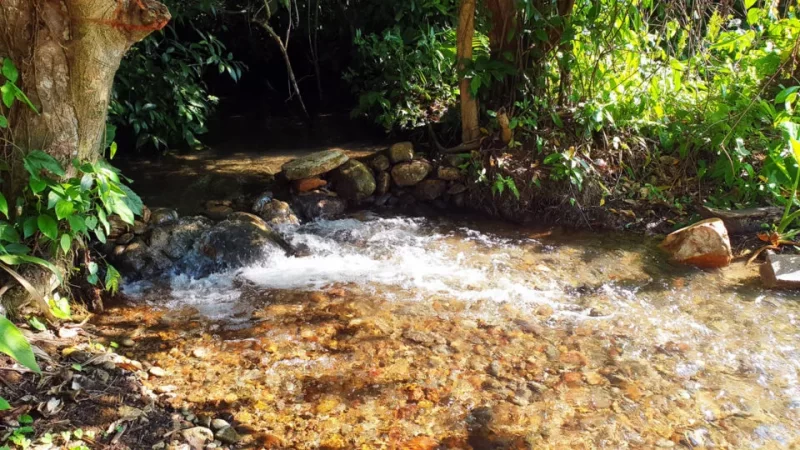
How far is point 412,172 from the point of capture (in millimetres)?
5090

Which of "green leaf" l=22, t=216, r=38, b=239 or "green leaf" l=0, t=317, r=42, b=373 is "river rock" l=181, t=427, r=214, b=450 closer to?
"green leaf" l=0, t=317, r=42, b=373

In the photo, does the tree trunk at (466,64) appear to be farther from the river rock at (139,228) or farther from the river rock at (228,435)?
the river rock at (228,435)

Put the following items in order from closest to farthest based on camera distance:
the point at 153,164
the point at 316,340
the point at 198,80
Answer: the point at 316,340 < the point at 153,164 < the point at 198,80

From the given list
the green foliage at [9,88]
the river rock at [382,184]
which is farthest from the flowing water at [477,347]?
the green foliage at [9,88]

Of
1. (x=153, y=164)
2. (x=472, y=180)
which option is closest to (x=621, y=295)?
(x=472, y=180)

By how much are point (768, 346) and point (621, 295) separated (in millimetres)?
824

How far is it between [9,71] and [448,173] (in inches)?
130

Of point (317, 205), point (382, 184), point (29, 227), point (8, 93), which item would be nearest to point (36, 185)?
point (29, 227)

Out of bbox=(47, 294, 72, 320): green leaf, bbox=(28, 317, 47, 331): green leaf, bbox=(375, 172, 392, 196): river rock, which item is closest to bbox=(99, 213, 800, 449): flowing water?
bbox=(47, 294, 72, 320): green leaf

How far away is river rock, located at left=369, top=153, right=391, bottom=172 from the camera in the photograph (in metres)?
5.18

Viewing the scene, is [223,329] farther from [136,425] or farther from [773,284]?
[773,284]

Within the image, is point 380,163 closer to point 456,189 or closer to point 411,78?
point 456,189

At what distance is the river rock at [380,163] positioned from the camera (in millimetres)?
5176

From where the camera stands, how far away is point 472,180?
493 cm
